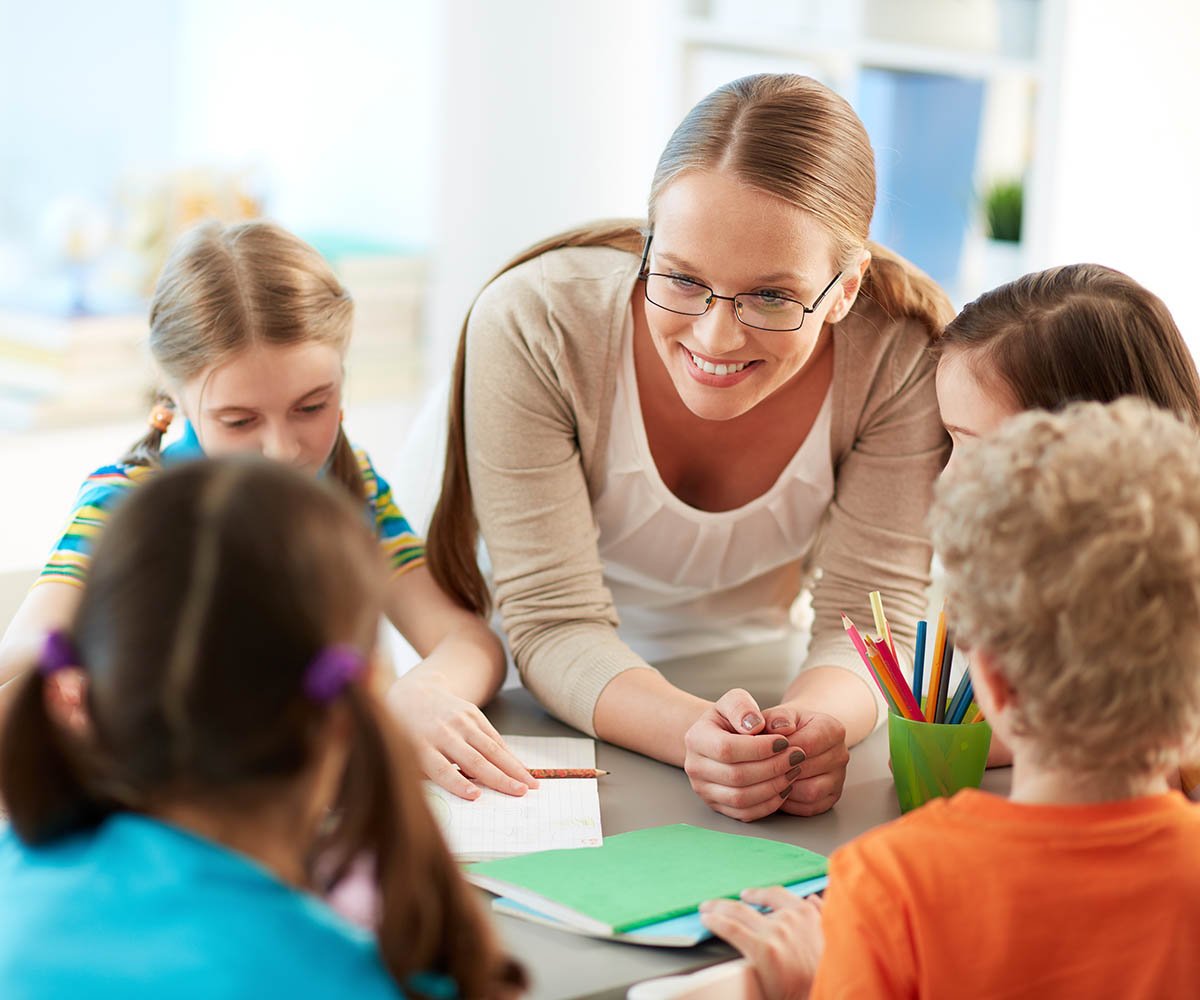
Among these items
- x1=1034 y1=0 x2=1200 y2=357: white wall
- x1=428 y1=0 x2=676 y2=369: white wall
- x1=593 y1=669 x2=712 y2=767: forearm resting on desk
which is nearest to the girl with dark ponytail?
x1=593 y1=669 x2=712 y2=767: forearm resting on desk

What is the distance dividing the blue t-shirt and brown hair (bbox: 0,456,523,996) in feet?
0.08

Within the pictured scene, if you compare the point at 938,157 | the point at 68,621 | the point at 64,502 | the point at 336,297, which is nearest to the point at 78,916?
the point at 68,621

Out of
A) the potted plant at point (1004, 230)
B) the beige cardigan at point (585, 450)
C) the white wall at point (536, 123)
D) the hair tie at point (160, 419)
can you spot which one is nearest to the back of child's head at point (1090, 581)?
the beige cardigan at point (585, 450)

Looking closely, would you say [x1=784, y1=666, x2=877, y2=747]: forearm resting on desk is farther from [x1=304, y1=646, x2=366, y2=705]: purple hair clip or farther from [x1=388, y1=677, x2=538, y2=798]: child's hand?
[x1=304, y1=646, x2=366, y2=705]: purple hair clip

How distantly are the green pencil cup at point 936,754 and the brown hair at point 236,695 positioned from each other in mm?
496

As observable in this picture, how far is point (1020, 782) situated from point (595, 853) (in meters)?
0.34

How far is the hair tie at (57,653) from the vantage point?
681 mm

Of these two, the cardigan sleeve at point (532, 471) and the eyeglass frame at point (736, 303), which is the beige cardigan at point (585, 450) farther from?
the eyeglass frame at point (736, 303)

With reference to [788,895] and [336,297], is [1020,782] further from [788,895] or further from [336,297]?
[336,297]

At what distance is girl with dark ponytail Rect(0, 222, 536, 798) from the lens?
1357 millimetres

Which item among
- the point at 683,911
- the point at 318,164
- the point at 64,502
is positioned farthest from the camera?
the point at 318,164

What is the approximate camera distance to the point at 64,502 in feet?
8.93

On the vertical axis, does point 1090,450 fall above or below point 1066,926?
above

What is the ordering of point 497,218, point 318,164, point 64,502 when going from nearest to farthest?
point 64,502 < point 497,218 < point 318,164
